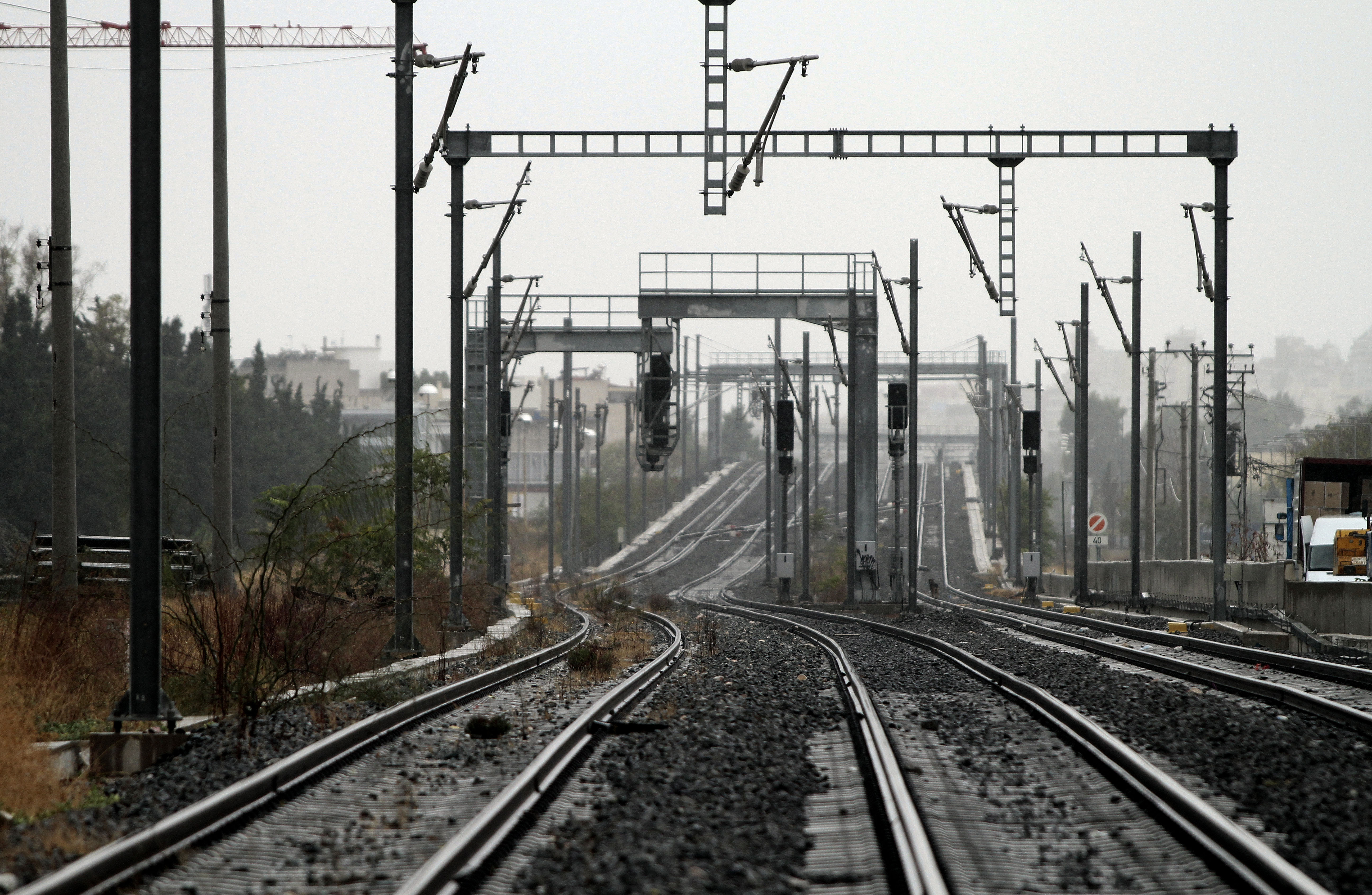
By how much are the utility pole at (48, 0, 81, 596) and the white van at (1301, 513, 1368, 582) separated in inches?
912

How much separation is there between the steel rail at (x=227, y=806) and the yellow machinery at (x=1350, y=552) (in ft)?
68.8

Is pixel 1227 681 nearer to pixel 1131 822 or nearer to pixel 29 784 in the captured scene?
pixel 1131 822

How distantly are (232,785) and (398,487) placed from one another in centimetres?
1024

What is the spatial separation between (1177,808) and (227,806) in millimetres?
5509

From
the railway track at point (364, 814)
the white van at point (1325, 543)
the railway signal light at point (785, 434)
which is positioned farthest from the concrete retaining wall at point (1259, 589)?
the railway track at point (364, 814)

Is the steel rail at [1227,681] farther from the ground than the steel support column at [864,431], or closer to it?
closer to it

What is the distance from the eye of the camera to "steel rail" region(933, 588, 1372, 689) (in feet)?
48.5

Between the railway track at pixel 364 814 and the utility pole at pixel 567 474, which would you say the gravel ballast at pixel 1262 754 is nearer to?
the railway track at pixel 364 814

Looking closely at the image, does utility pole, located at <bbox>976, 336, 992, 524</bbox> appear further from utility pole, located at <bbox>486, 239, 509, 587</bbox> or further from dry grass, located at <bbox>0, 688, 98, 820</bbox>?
dry grass, located at <bbox>0, 688, 98, 820</bbox>

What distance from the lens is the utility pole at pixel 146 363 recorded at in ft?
36.3

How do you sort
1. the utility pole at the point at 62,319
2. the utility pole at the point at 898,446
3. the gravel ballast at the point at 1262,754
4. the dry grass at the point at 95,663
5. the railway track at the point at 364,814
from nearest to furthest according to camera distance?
the railway track at the point at 364,814
the gravel ballast at the point at 1262,754
the dry grass at the point at 95,663
the utility pole at the point at 62,319
the utility pole at the point at 898,446

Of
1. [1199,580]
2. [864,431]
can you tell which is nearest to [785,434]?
[864,431]

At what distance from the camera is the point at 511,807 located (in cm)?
789

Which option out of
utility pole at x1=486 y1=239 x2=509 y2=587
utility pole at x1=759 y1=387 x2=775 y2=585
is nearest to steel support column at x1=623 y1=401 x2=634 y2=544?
utility pole at x1=759 y1=387 x2=775 y2=585
